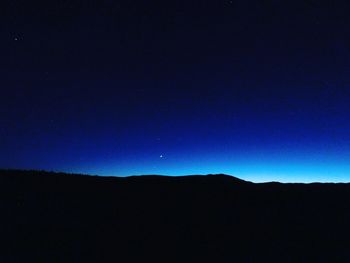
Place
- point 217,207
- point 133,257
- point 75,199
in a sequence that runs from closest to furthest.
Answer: point 133,257 → point 75,199 → point 217,207

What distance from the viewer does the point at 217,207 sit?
17.0 meters

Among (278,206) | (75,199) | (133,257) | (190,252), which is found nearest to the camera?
(133,257)

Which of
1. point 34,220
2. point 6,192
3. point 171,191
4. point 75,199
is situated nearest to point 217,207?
point 171,191

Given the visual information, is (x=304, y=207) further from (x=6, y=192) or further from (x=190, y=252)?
(x=6, y=192)

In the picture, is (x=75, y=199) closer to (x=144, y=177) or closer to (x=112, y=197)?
(x=112, y=197)

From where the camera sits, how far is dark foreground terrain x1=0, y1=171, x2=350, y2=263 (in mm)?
12734

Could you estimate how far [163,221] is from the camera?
49.4ft

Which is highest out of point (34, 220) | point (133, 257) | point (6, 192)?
point (6, 192)

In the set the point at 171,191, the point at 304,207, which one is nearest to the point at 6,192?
the point at 171,191

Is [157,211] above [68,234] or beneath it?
above

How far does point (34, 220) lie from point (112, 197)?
3.52 meters

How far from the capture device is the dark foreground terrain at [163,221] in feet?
41.8

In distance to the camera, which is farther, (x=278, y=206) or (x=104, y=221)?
(x=278, y=206)

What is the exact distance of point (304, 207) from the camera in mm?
18531
